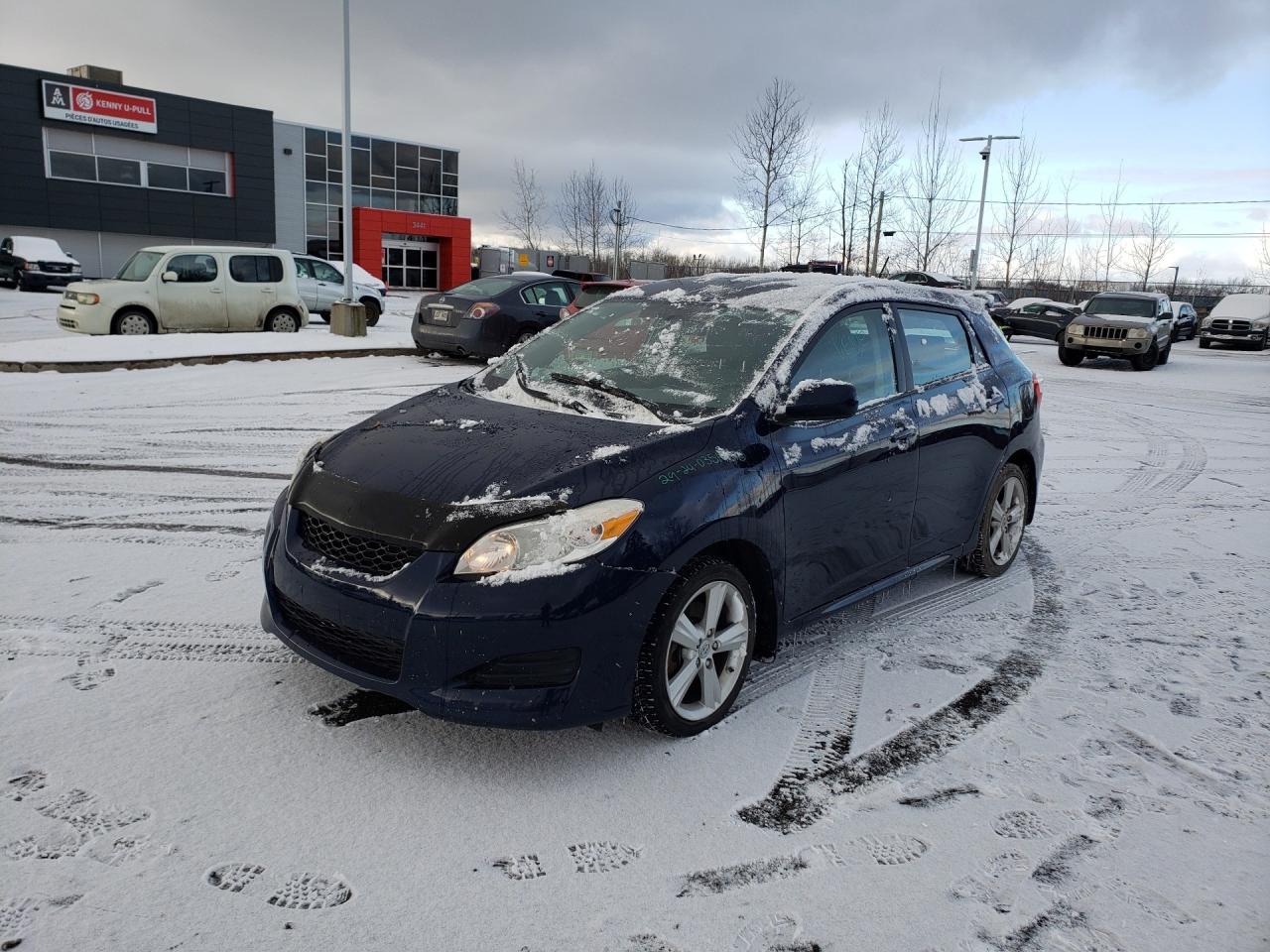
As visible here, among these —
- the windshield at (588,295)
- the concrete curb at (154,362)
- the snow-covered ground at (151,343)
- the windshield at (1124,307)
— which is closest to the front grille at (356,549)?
the concrete curb at (154,362)

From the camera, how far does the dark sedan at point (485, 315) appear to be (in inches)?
554

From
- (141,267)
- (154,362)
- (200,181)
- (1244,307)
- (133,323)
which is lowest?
(154,362)

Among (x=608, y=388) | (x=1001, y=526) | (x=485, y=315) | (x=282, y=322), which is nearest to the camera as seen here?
(x=608, y=388)

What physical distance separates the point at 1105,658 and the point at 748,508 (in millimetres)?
2098

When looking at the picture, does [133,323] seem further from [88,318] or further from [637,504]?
[637,504]

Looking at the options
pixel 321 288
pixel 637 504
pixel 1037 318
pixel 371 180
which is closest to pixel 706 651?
pixel 637 504

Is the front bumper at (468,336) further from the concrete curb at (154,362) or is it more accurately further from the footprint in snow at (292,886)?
the footprint in snow at (292,886)

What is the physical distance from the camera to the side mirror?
11.9 feet

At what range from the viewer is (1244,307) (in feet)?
96.0

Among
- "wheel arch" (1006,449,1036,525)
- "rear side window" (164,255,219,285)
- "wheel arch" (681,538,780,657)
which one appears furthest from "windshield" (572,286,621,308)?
"wheel arch" (681,538,780,657)

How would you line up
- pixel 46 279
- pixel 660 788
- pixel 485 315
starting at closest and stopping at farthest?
pixel 660 788 < pixel 485 315 < pixel 46 279

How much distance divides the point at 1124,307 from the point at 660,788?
872 inches

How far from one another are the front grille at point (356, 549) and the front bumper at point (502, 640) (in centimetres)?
5

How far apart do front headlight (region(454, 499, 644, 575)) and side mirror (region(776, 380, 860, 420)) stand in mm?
996
